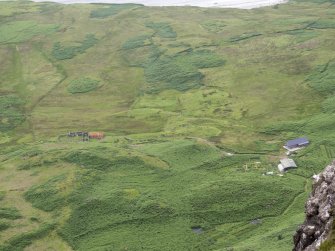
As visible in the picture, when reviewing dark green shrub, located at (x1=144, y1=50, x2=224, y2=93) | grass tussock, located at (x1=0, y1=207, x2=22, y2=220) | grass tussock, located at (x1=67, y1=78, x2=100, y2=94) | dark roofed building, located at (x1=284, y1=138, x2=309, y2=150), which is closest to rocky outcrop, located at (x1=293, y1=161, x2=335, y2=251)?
grass tussock, located at (x1=0, y1=207, x2=22, y2=220)

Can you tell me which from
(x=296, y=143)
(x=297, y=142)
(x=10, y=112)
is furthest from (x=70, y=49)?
(x=296, y=143)

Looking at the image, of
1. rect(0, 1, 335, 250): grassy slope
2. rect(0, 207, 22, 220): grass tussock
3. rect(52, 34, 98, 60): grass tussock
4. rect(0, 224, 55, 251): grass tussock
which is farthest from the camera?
rect(52, 34, 98, 60): grass tussock

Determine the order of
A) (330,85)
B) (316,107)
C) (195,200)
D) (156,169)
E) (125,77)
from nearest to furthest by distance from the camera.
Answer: (195,200), (156,169), (316,107), (330,85), (125,77)

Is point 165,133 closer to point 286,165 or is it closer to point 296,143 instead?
point 296,143

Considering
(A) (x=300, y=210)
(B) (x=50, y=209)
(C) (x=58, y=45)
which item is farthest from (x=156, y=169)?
(C) (x=58, y=45)

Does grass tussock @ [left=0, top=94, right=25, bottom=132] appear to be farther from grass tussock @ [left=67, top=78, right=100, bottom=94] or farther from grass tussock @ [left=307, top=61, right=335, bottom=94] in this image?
grass tussock @ [left=307, top=61, right=335, bottom=94]

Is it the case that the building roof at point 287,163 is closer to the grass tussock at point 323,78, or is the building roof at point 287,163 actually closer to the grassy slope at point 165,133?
the grassy slope at point 165,133

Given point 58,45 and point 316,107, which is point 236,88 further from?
point 58,45
